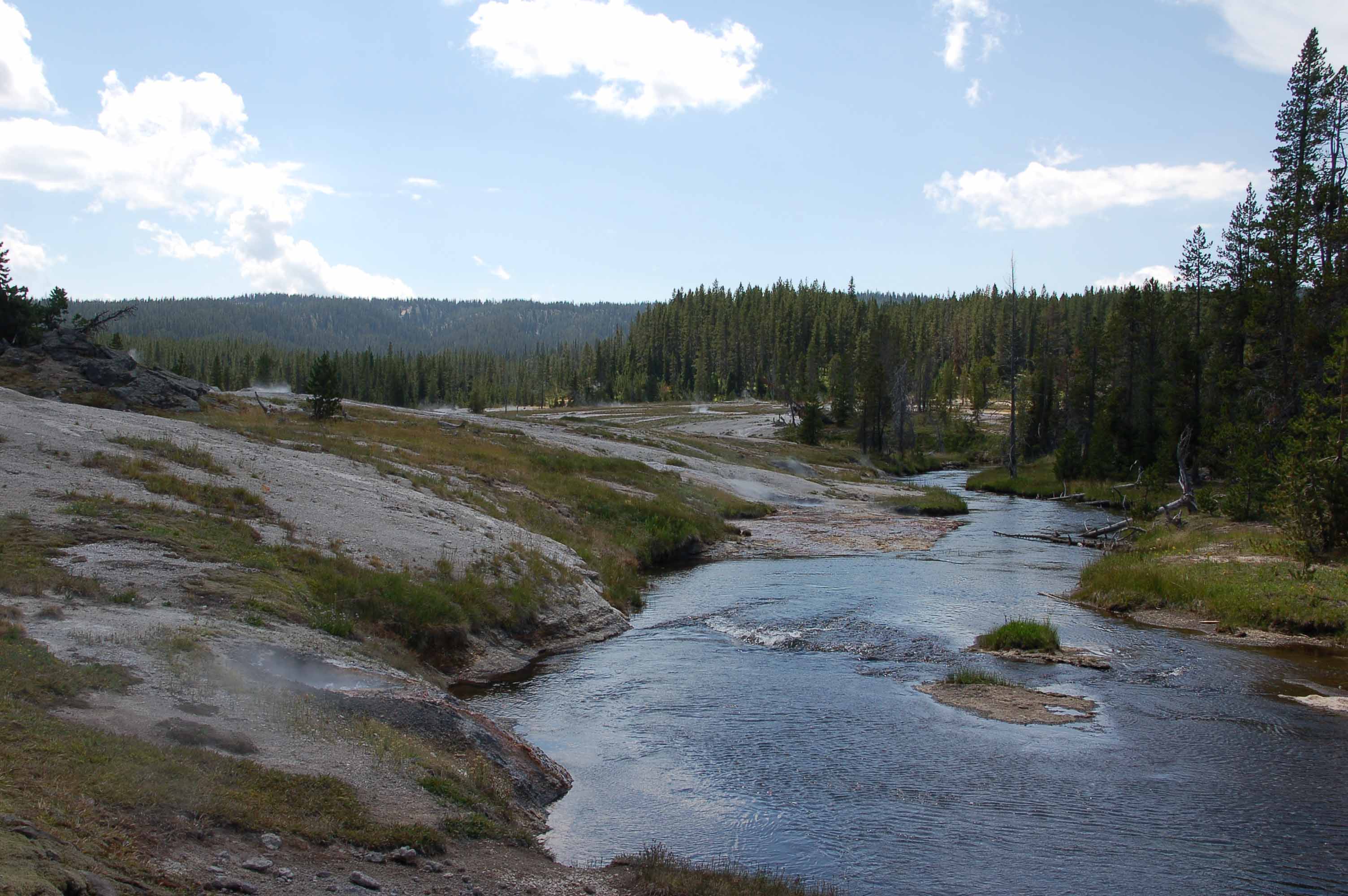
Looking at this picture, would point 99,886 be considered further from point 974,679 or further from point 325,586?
point 974,679

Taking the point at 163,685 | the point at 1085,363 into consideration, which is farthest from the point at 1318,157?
the point at 163,685

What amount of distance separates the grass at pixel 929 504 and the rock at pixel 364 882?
147 feet

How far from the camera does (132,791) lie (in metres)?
7.98

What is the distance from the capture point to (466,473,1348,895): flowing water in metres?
10.7

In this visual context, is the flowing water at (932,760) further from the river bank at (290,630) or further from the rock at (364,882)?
the rock at (364,882)

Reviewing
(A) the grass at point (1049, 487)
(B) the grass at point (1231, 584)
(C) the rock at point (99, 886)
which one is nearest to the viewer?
(C) the rock at point (99, 886)

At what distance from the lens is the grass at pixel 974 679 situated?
1764 cm

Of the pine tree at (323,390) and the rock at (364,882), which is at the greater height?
the pine tree at (323,390)

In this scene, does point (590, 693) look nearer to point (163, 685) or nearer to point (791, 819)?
point (791, 819)

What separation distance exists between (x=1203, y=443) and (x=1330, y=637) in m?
35.9

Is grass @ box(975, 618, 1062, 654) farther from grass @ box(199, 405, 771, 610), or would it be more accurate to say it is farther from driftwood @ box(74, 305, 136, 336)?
driftwood @ box(74, 305, 136, 336)

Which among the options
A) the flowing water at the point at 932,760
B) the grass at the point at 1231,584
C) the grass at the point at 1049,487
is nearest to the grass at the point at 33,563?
the flowing water at the point at 932,760

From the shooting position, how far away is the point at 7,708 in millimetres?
8969

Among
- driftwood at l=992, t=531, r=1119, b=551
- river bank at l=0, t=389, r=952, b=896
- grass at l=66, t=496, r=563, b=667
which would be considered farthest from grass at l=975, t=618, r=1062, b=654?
driftwood at l=992, t=531, r=1119, b=551
